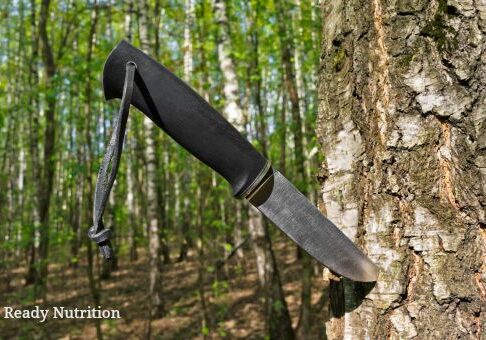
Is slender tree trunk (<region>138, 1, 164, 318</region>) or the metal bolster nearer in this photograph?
the metal bolster

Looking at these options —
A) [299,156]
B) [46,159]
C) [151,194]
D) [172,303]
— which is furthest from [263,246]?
[46,159]

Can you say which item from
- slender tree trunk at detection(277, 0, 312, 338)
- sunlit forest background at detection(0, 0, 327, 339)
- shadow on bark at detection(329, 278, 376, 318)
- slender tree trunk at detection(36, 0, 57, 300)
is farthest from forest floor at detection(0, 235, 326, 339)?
shadow on bark at detection(329, 278, 376, 318)

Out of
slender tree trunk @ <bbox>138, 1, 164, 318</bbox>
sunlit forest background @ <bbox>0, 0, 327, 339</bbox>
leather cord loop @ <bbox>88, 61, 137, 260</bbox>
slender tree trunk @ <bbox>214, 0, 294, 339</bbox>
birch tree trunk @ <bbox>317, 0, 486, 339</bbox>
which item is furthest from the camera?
slender tree trunk @ <bbox>138, 1, 164, 318</bbox>

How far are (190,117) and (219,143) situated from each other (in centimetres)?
12

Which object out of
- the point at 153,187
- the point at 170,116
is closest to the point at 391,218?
the point at 170,116

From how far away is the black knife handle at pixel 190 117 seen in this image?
4.15ft

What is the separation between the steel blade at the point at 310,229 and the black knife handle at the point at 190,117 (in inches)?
2.6

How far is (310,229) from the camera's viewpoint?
1.24 metres

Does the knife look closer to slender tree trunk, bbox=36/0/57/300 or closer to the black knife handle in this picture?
the black knife handle

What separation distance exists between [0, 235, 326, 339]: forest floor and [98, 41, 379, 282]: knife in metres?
5.33

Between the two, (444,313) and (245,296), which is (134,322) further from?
(444,313)

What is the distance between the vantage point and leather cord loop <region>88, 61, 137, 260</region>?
120 centimetres

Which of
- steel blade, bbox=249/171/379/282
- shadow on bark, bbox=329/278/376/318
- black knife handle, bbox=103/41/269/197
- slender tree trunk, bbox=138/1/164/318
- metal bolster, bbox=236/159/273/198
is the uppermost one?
slender tree trunk, bbox=138/1/164/318

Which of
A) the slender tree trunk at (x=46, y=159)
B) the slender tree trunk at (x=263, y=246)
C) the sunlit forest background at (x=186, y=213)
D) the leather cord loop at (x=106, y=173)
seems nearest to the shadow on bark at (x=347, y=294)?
the leather cord loop at (x=106, y=173)
